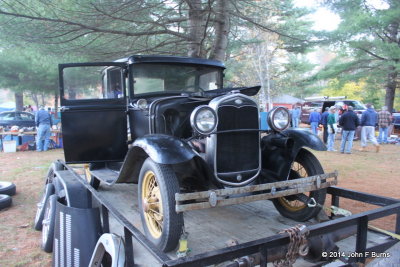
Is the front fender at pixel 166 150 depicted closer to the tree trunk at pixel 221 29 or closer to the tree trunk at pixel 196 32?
the tree trunk at pixel 221 29

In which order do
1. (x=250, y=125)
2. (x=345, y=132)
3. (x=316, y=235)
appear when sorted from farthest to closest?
1. (x=345, y=132)
2. (x=250, y=125)
3. (x=316, y=235)

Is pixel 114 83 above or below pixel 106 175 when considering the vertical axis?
above

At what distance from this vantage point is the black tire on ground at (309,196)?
10.9 ft

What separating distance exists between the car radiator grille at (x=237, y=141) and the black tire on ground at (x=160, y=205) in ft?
1.90

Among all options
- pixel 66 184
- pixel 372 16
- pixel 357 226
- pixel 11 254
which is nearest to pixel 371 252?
pixel 357 226

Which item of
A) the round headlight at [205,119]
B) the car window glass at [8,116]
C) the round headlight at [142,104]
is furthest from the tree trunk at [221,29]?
the car window glass at [8,116]

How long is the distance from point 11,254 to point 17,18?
4908 mm

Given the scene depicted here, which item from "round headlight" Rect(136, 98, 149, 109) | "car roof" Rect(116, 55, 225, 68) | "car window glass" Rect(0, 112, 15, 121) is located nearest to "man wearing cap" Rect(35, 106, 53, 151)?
"car window glass" Rect(0, 112, 15, 121)

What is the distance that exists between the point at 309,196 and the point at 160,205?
170 centimetres

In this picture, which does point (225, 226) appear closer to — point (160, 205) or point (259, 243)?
point (160, 205)

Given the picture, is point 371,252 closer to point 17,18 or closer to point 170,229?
point 170,229

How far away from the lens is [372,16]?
555 inches

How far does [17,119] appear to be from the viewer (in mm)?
16375

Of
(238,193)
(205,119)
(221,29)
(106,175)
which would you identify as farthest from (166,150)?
(221,29)
